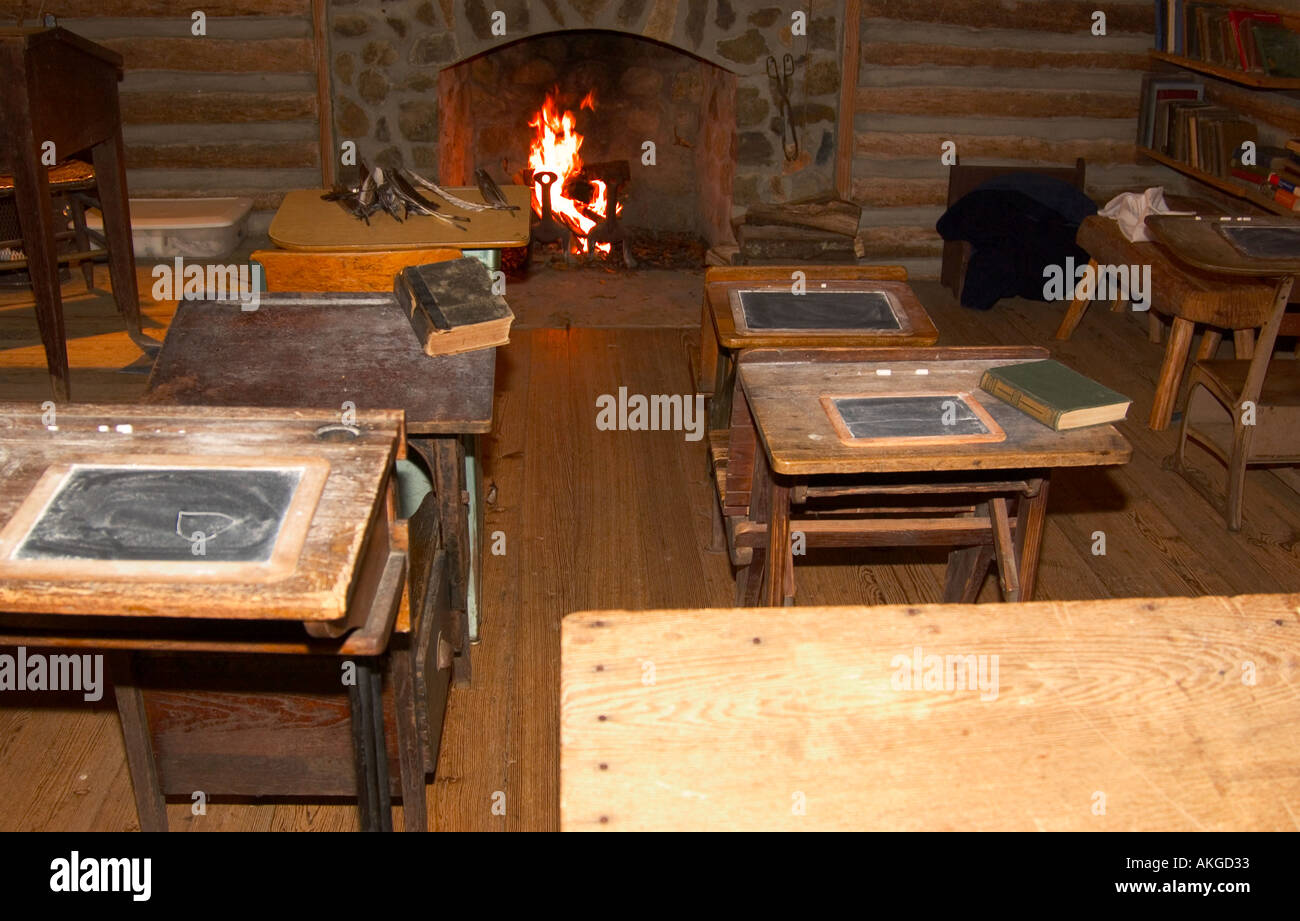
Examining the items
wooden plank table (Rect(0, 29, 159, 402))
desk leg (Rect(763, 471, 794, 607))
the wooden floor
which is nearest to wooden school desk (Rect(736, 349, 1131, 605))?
desk leg (Rect(763, 471, 794, 607))

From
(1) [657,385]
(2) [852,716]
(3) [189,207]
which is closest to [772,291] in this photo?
(1) [657,385]

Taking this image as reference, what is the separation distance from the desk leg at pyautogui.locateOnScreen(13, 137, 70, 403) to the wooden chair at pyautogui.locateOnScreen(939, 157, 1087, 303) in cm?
396

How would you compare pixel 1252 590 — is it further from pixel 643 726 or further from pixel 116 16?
pixel 116 16

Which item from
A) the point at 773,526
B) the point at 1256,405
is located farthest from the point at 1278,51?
the point at 773,526

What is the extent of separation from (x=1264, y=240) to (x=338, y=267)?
2.73 m

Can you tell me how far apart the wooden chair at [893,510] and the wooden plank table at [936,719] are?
0.97 metres

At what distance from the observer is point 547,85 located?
249 inches

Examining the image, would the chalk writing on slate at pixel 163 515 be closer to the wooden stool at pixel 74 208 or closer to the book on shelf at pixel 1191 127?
the wooden stool at pixel 74 208

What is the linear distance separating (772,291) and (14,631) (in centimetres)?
220

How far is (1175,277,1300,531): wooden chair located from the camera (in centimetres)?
384

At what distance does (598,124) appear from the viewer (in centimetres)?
641

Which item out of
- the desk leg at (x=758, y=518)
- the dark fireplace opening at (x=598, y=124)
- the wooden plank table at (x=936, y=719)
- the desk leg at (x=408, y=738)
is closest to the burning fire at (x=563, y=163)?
the dark fireplace opening at (x=598, y=124)

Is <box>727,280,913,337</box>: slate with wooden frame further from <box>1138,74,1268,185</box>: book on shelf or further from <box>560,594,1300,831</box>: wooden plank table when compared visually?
<box>1138,74,1268,185</box>: book on shelf

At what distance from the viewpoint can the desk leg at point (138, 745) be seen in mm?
2320
